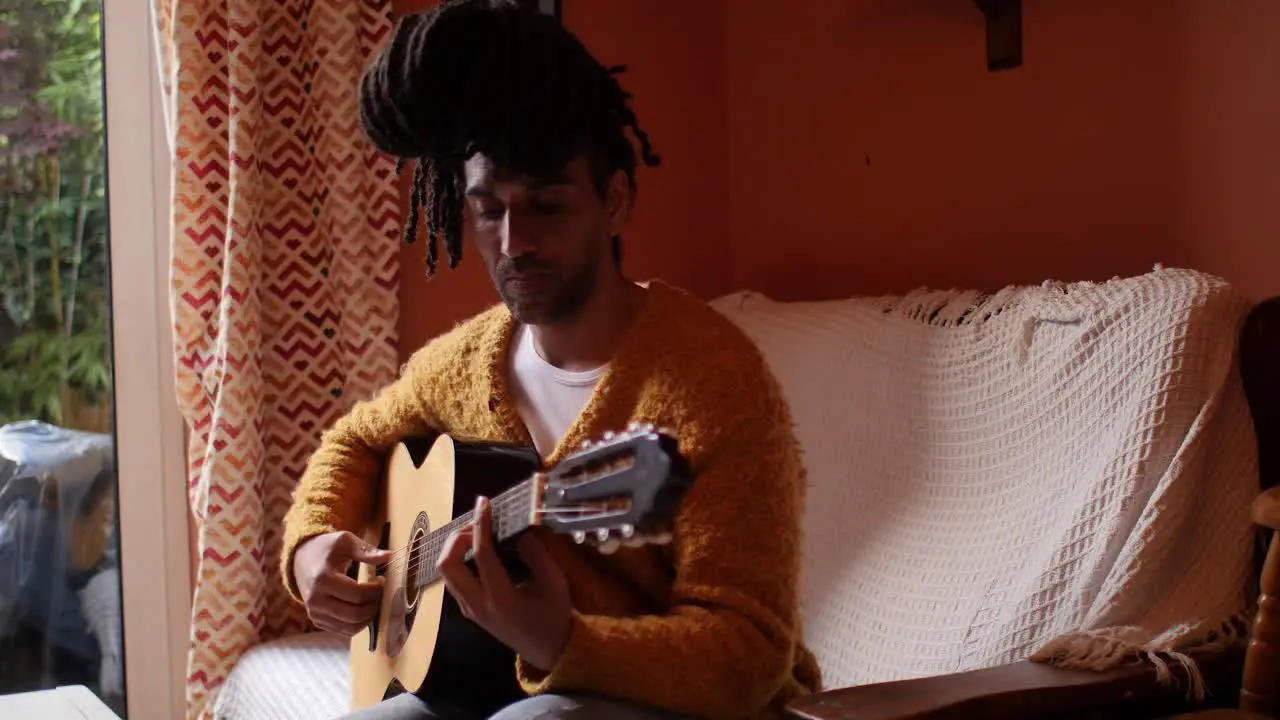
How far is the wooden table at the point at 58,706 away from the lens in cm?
152

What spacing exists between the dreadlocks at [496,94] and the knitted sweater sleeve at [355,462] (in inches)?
12.1

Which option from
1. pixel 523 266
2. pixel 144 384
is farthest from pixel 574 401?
pixel 144 384

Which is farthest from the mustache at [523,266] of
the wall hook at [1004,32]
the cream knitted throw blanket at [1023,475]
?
the wall hook at [1004,32]

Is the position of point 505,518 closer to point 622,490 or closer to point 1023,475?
point 622,490

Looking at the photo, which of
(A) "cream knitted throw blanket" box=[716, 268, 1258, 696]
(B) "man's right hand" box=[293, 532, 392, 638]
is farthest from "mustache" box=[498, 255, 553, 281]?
(A) "cream knitted throw blanket" box=[716, 268, 1258, 696]

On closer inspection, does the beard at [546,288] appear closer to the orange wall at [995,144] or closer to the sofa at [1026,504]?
the sofa at [1026,504]

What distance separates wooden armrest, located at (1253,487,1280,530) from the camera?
111cm

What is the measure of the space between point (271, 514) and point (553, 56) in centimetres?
109

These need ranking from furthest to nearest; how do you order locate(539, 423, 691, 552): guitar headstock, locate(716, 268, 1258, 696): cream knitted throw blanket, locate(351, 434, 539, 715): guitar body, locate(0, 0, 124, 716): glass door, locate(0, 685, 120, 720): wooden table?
locate(0, 0, 124, 716): glass door, locate(0, 685, 120, 720): wooden table, locate(716, 268, 1258, 696): cream knitted throw blanket, locate(351, 434, 539, 715): guitar body, locate(539, 423, 691, 552): guitar headstock

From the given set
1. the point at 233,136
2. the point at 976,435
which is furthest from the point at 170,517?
the point at 976,435

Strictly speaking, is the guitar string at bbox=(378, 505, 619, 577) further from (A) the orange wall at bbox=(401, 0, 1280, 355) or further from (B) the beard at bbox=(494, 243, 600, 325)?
(A) the orange wall at bbox=(401, 0, 1280, 355)

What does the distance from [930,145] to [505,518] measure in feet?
4.01

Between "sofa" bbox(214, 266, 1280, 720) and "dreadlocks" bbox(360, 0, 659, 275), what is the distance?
562mm

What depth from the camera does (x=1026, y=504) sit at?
57.8 inches
